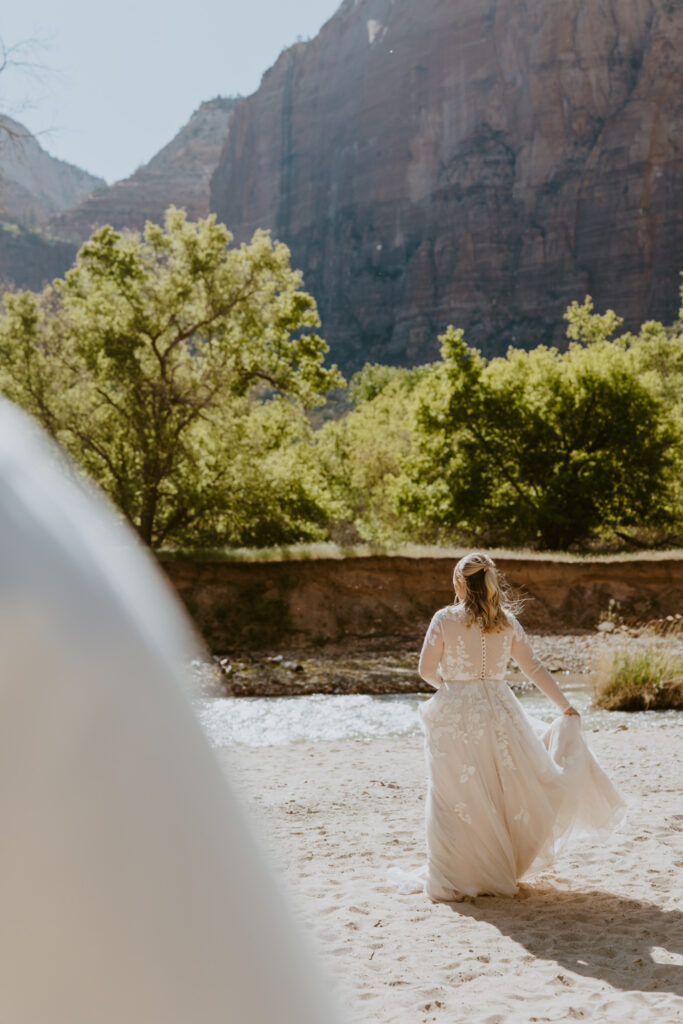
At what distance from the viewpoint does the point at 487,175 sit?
11781 cm

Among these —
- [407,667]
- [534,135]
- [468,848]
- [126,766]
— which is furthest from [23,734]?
[534,135]

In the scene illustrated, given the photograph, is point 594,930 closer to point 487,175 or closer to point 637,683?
point 637,683

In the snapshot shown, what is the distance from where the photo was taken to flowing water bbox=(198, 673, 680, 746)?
13398mm

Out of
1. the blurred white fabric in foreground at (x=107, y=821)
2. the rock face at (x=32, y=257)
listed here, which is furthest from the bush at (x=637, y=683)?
the rock face at (x=32, y=257)

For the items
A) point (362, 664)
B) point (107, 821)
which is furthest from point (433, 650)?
point (362, 664)

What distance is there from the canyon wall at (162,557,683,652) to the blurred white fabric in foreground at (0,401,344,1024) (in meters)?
21.2

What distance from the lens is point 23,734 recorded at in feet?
3.10

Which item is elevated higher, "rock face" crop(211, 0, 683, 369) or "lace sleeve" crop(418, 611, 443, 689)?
"rock face" crop(211, 0, 683, 369)

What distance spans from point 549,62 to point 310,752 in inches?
4750

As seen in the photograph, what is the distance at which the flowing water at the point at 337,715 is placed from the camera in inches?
527

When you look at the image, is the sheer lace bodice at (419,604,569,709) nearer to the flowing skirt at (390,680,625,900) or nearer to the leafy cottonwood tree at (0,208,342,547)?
the flowing skirt at (390,680,625,900)

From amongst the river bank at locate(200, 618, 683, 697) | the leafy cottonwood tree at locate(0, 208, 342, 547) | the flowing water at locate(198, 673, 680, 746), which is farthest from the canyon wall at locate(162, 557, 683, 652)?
the flowing water at locate(198, 673, 680, 746)

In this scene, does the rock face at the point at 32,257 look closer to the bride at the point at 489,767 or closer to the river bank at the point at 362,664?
the river bank at the point at 362,664

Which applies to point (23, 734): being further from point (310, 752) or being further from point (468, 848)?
point (310, 752)
